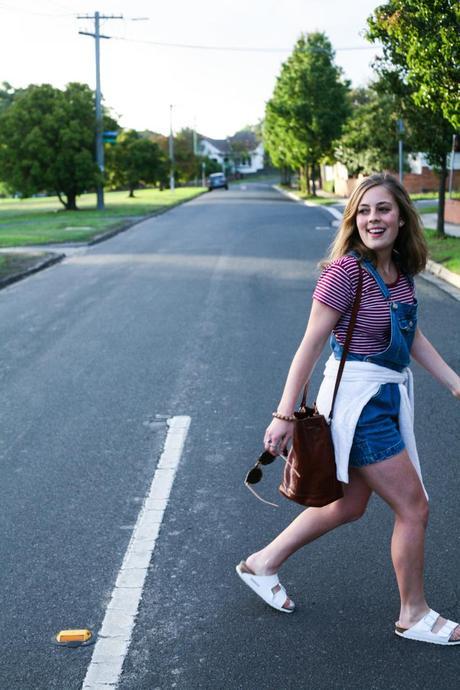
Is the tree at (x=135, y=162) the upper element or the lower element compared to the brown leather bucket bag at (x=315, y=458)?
upper

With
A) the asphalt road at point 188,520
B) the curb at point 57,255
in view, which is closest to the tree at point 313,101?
the curb at point 57,255

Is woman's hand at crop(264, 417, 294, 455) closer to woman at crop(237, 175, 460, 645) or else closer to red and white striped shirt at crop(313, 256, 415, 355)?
woman at crop(237, 175, 460, 645)

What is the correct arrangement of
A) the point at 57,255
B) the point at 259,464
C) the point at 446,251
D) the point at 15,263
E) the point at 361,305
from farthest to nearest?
the point at 57,255 < the point at 15,263 < the point at 446,251 < the point at 259,464 < the point at 361,305

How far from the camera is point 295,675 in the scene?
3275mm

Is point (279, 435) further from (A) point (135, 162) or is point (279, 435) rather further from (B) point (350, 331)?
(A) point (135, 162)

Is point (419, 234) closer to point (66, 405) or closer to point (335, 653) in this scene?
point (335, 653)

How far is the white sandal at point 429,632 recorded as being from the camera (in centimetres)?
349

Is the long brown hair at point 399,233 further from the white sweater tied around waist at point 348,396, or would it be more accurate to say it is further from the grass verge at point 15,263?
the grass verge at point 15,263

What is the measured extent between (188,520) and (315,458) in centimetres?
160

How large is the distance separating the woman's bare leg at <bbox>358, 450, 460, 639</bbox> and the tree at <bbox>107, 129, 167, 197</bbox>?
209ft

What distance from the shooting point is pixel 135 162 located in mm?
71875

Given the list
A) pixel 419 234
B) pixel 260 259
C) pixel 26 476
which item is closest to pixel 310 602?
pixel 419 234

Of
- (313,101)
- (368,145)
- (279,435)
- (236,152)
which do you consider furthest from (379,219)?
(236,152)

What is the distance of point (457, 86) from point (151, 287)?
237 inches
